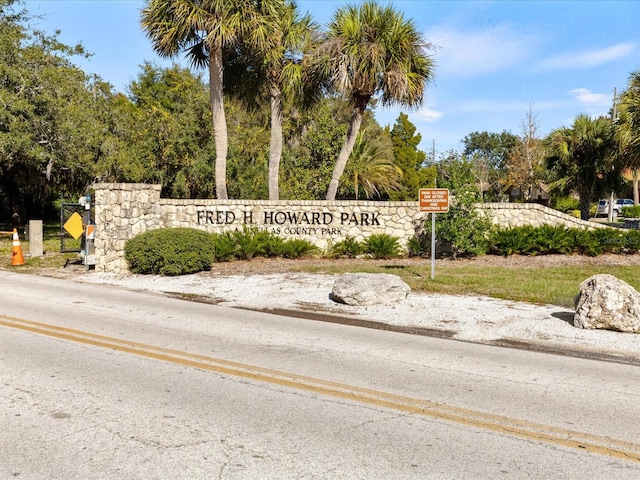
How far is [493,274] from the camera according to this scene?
1430cm

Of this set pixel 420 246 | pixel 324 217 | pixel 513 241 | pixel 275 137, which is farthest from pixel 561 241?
pixel 275 137

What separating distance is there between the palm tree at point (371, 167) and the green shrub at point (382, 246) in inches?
603

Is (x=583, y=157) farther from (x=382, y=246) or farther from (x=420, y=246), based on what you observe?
(x=382, y=246)

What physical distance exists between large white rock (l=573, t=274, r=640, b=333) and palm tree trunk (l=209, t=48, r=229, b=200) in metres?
12.6

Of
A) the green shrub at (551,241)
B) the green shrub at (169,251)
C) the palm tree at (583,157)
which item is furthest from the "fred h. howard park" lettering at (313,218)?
the palm tree at (583,157)

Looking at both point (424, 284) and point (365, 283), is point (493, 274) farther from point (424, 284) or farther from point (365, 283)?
point (365, 283)

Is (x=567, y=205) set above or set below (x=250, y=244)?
above

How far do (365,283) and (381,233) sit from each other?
26.8 ft

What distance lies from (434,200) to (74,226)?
9.88m

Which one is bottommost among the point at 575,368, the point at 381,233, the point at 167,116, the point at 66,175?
the point at 575,368

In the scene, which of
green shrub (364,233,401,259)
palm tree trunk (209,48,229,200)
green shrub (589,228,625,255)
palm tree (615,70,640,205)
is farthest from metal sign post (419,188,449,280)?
palm tree (615,70,640,205)

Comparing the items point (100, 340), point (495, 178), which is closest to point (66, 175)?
point (100, 340)

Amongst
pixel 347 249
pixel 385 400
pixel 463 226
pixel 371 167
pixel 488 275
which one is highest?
pixel 371 167

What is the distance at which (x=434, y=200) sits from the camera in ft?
44.0
